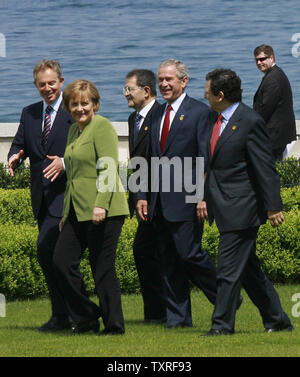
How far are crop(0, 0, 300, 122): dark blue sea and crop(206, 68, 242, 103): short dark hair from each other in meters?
16.8

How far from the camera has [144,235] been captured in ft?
24.5

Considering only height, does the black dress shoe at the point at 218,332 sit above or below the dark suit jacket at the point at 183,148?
below

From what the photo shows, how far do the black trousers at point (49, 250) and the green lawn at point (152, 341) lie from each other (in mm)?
263

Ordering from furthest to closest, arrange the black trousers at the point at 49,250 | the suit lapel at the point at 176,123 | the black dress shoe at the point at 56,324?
1. the black dress shoe at the point at 56,324
2. the black trousers at the point at 49,250
3. the suit lapel at the point at 176,123

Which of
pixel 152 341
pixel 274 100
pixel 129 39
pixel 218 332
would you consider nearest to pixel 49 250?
pixel 152 341

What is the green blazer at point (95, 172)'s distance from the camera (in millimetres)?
6590

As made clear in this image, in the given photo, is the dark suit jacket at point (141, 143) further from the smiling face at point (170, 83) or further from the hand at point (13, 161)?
the hand at point (13, 161)

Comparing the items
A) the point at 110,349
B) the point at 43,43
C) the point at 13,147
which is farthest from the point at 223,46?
the point at 110,349

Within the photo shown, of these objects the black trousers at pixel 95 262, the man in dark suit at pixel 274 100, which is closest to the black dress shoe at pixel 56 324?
the black trousers at pixel 95 262

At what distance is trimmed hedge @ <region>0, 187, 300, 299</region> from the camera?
888 cm

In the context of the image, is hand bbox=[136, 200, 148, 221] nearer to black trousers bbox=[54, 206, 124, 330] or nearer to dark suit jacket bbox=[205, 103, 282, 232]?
black trousers bbox=[54, 206, 124, 330]

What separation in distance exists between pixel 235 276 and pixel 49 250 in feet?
4.83

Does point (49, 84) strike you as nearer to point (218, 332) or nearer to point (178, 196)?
point (178, 196)

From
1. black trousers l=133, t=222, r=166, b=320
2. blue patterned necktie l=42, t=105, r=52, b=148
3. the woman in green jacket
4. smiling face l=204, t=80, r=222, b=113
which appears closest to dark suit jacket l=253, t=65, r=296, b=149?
black trousers l=133, t=222, r=166, b=320
